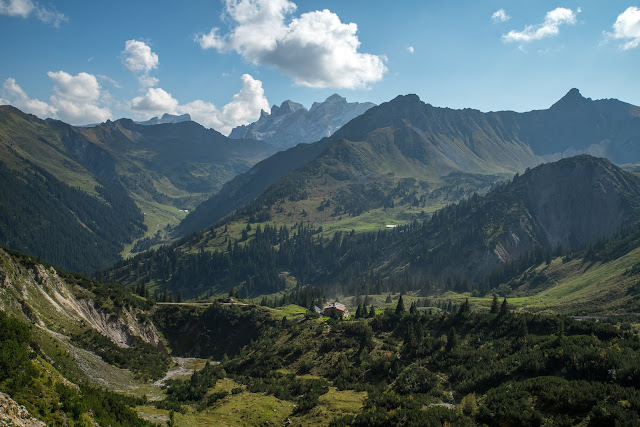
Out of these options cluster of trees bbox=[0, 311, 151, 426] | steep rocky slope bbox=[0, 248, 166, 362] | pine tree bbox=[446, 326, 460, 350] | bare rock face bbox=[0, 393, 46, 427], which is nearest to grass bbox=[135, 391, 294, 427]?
cluster of trees bbox=[0, 311, 151, 426]

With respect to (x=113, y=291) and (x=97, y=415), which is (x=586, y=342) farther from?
(x=113, y=291)

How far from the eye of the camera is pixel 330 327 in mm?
100938

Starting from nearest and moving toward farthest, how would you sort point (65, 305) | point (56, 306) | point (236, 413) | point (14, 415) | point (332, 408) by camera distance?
point (14, 415), point (332, 408), point (236, 413), point (56, 306), point (65, 305)

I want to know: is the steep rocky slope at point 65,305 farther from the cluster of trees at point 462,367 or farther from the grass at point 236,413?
the grass at point 236,413

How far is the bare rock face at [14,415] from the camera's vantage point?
2672 centimetres

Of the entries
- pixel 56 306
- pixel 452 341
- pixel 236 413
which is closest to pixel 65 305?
pixel 56 306

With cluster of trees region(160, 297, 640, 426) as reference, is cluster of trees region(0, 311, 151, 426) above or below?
above

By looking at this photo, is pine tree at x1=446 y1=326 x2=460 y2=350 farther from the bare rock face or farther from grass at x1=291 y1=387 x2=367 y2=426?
the bare rock face

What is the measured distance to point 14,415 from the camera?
27.7 metres

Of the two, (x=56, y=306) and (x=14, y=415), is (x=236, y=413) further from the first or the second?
(x=56, y=306)

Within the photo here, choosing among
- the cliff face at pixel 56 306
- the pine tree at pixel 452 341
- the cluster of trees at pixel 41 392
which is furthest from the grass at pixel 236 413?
the cliff face at pixel 56 306

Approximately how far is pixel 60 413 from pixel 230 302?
11200 centimetres

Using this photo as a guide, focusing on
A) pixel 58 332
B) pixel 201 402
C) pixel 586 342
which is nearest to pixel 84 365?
pixel 58 332

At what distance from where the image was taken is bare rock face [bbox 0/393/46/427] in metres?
26.7
